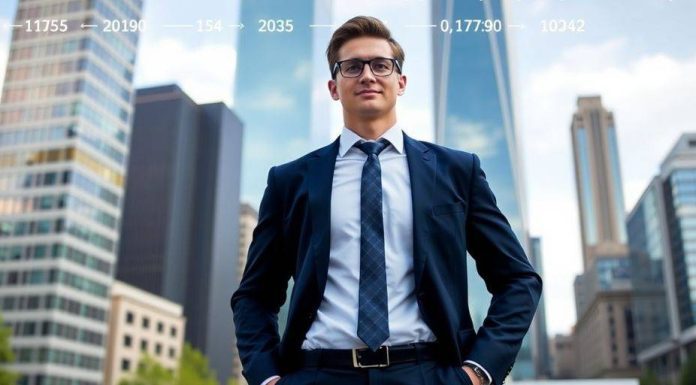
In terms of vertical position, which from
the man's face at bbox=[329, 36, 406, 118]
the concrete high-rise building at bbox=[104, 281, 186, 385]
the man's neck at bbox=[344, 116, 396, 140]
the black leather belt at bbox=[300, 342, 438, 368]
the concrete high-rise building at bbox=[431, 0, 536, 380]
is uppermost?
the concrete high-rise building at bbox=[431, 0, 536, 380]

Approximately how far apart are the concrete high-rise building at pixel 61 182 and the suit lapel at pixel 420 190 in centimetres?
4807

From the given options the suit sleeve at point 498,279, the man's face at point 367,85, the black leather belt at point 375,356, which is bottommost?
the black leather belt at point 375,356

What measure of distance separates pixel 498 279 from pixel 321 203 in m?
0.55

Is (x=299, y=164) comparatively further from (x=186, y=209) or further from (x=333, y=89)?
(x=186, y=209)

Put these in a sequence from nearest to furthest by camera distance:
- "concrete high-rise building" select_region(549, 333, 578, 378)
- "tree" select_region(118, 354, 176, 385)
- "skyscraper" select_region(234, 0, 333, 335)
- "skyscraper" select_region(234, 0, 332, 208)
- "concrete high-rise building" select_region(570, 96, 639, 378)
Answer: "tree" select_region(118, 354, 176, 385) → "skyscraper" select_region(234, 0, 333, 335) → "skyscraper" select_region(234, 0, 332, 208) → "concrete high-rise building" select_region(570, 96, 639, 378) → "concrete high-rise building" select_region(549, 333, 578, 378)

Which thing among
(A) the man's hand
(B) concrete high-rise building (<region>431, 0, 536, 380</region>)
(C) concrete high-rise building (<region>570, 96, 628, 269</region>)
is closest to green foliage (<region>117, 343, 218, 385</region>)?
(A) the man's hand

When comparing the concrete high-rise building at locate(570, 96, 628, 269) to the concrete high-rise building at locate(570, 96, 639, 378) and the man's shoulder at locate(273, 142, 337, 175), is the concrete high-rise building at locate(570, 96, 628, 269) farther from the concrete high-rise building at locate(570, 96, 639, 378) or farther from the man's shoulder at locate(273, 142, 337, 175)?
the man's shoulder at locate(273, 142, 337, 175)

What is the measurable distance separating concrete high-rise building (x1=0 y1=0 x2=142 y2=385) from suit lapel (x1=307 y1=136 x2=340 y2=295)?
157 ft

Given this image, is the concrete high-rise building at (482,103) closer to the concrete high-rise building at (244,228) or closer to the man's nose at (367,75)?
the concrete high-rise building at (244,228)

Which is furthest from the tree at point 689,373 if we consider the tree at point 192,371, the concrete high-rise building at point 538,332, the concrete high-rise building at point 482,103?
the tree at point 192,371

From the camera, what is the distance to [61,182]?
163ft

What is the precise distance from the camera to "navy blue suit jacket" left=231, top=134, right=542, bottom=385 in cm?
194

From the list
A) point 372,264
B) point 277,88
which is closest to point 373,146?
point 372,264

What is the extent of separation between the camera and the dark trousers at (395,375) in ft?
5.94
